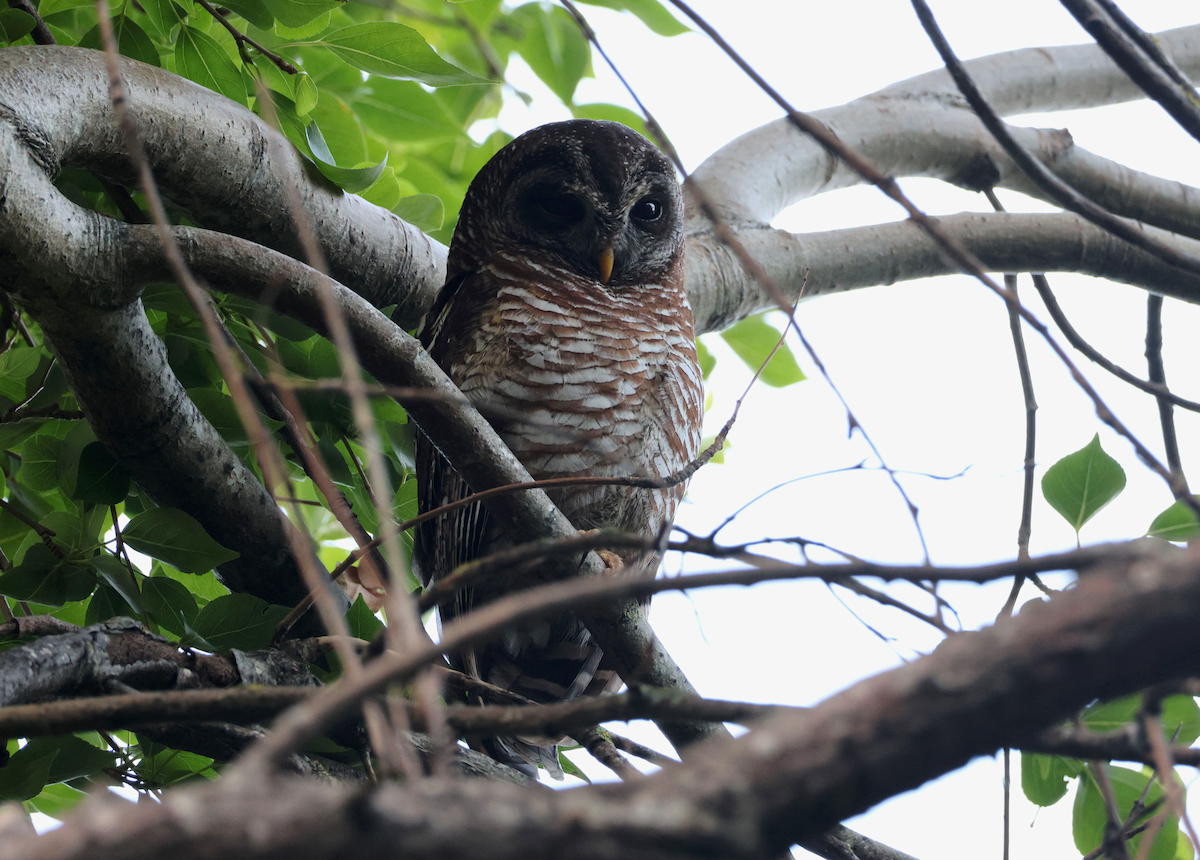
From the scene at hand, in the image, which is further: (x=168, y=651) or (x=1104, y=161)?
(x=1104, y=161)

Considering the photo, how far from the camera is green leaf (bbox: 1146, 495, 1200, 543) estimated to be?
1.68 meters

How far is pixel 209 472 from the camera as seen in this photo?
6.47 feet

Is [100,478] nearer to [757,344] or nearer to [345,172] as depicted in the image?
[345,172]

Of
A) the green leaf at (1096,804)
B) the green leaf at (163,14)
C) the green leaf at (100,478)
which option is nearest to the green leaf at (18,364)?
the green leaf at (100,478)

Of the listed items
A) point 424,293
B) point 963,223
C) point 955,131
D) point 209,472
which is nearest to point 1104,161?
point 955,131

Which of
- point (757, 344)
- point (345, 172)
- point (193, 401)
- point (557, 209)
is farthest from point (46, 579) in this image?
point (757, 344)

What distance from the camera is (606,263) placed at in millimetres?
2865

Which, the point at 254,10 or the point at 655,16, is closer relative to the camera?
the point at 254,10

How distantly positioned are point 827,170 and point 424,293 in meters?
1.94

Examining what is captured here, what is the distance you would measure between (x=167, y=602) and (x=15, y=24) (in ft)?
4.17

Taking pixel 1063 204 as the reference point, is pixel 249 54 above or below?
above

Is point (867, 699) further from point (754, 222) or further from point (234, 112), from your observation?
point (754, 222)

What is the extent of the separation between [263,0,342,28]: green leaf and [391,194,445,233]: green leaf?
0.67 meters

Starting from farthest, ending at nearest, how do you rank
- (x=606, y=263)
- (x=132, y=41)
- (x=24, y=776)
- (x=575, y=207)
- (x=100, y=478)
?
(x=575, y=207), (x=606, y=263), (x=132, y=41), (x=100, y=478), (x=24, y=776)
